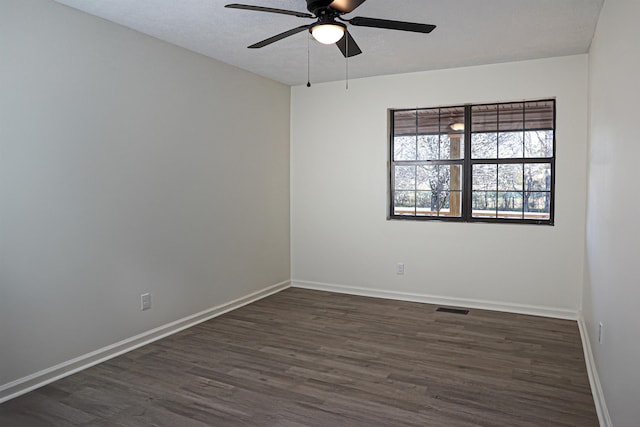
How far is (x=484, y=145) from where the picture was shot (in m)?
4.76

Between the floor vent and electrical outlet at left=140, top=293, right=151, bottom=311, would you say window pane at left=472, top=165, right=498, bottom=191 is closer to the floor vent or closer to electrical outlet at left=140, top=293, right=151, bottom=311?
the floor vent

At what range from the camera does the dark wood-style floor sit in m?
2.54

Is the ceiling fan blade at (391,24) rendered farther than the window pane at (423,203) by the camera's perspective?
No

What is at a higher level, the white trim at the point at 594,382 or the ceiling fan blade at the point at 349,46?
the ceiling fan blade at the point at 349,46

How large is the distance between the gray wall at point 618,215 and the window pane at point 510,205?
1429 mm

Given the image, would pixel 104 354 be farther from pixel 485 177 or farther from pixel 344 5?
pixel 485 177

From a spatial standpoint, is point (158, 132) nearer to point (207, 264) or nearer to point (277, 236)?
point (207, 264)

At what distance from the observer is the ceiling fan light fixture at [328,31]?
104 inches

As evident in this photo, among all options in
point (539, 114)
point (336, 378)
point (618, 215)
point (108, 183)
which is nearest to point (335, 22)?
point (618, 215)

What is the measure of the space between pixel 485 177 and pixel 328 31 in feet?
9.11

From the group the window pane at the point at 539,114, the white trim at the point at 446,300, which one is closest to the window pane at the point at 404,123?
the window pane at the point at 539,114

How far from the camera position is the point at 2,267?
8.93 feet

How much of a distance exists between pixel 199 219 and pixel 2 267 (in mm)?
1728

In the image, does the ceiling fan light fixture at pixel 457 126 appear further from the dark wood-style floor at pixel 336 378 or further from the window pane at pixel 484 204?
the dark wood-style floor at pixel 336 378
